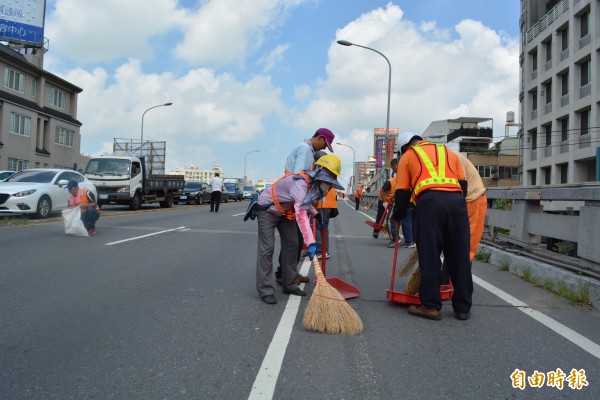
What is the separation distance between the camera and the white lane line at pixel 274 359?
288 cm

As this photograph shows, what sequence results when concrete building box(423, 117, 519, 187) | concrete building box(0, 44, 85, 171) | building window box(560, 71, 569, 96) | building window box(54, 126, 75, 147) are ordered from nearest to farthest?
concrete building box(0, 44, 85, 171) < building window box(560, 71, 569, 96) < building window box(54, 126, 75, 147) < concrete building box(423, 117, 519, 187)

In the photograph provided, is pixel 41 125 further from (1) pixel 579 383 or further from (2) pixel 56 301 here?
(1) pixel 579 383

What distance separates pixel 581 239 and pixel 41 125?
39558mm

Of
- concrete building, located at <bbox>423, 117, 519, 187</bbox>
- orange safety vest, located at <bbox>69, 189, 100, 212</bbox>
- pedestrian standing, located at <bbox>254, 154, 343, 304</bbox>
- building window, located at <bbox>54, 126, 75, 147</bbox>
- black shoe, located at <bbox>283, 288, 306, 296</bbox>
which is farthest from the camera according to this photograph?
concrete building, located at <bbox>423, 117, 519, 187</bbox>

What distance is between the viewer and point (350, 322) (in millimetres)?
4059

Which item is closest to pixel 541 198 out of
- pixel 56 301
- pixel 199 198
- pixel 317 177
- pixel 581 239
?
pixel 581 239

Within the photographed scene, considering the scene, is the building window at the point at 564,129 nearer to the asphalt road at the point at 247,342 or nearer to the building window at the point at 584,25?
the building window at the point at 584,25

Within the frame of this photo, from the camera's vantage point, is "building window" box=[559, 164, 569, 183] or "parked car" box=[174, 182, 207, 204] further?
"building window" box=[559, 164, 569, 183]

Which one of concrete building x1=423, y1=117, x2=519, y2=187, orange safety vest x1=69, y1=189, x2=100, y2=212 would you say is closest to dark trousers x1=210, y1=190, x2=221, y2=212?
orange safety vest x1=69, y1=189, x2=100, y2=212

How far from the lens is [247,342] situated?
12.3ft

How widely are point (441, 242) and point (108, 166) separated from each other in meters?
18.0

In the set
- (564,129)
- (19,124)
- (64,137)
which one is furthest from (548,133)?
(64,137)

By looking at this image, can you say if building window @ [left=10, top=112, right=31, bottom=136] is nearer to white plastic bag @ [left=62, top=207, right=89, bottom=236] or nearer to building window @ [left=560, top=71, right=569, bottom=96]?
white plastic bag @ [left=62, top=207, right=89, bottom=236]

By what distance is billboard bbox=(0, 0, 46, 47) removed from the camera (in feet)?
99.1
